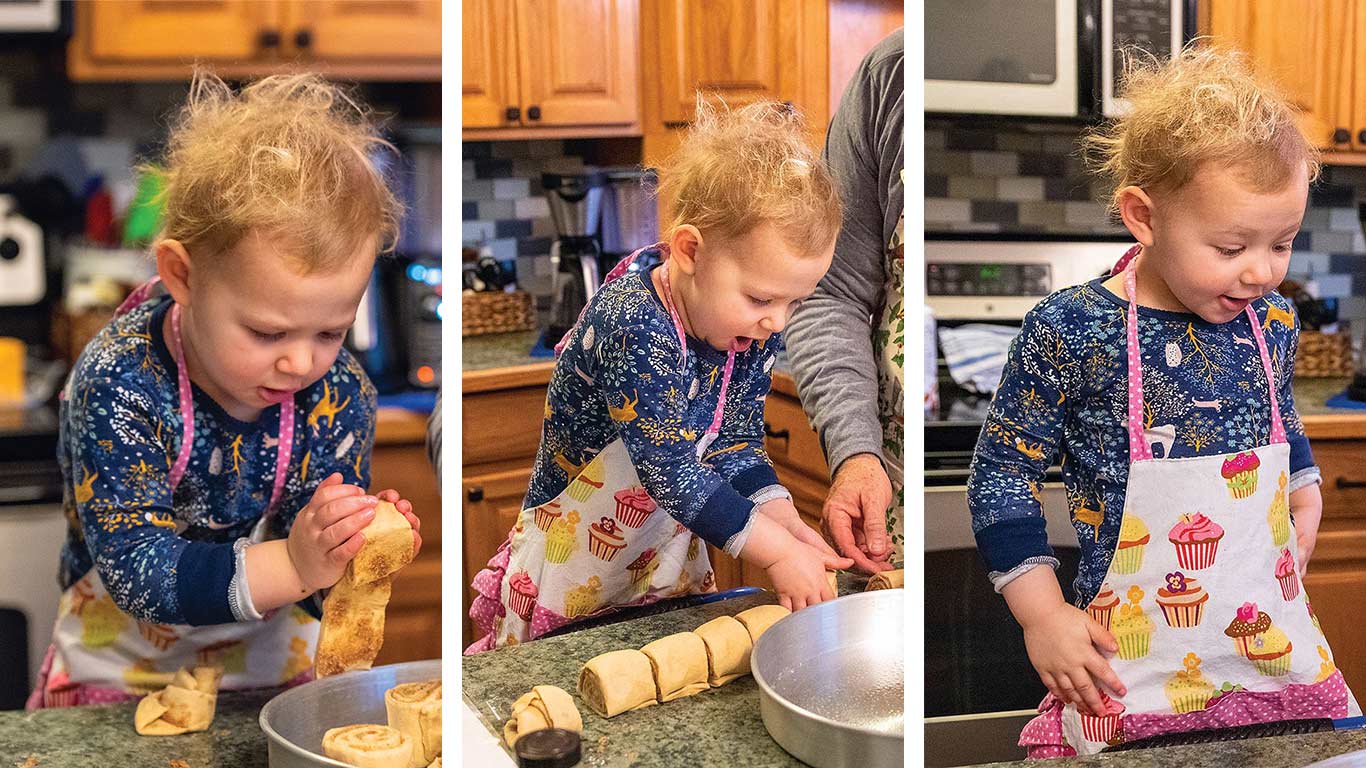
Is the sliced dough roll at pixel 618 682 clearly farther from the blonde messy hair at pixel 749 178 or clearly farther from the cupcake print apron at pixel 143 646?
the blonde messy hair at pixel 749 178

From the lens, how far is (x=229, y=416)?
3.74 feet

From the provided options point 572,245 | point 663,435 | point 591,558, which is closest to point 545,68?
point 572,245

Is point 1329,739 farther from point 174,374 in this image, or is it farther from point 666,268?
point 174,374

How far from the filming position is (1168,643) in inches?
48.9

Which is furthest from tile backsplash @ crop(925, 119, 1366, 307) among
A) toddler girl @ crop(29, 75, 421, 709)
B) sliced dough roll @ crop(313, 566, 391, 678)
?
sliced dough roll @ crop(313, 566, 391, 678)

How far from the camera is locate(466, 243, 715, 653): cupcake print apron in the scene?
1.23m

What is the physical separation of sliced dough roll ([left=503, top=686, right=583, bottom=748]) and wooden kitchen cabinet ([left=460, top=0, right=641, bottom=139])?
0.56 meters

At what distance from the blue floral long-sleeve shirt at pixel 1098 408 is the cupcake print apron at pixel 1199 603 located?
13 millimetres

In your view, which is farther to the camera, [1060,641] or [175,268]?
[1060,641]

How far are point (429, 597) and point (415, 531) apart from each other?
78 millimetres

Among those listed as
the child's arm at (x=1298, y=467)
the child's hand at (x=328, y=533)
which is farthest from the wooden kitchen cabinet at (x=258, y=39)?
the child's arm at (x=1298, y=467)

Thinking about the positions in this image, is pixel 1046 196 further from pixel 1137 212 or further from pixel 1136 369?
pixel 1136 369

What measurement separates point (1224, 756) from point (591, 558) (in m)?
0.68

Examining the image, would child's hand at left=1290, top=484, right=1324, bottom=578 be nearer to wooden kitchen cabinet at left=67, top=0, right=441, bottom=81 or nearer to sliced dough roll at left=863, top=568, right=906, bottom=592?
sliced dough roll at left=863, top=568, right=906, bottom=592
